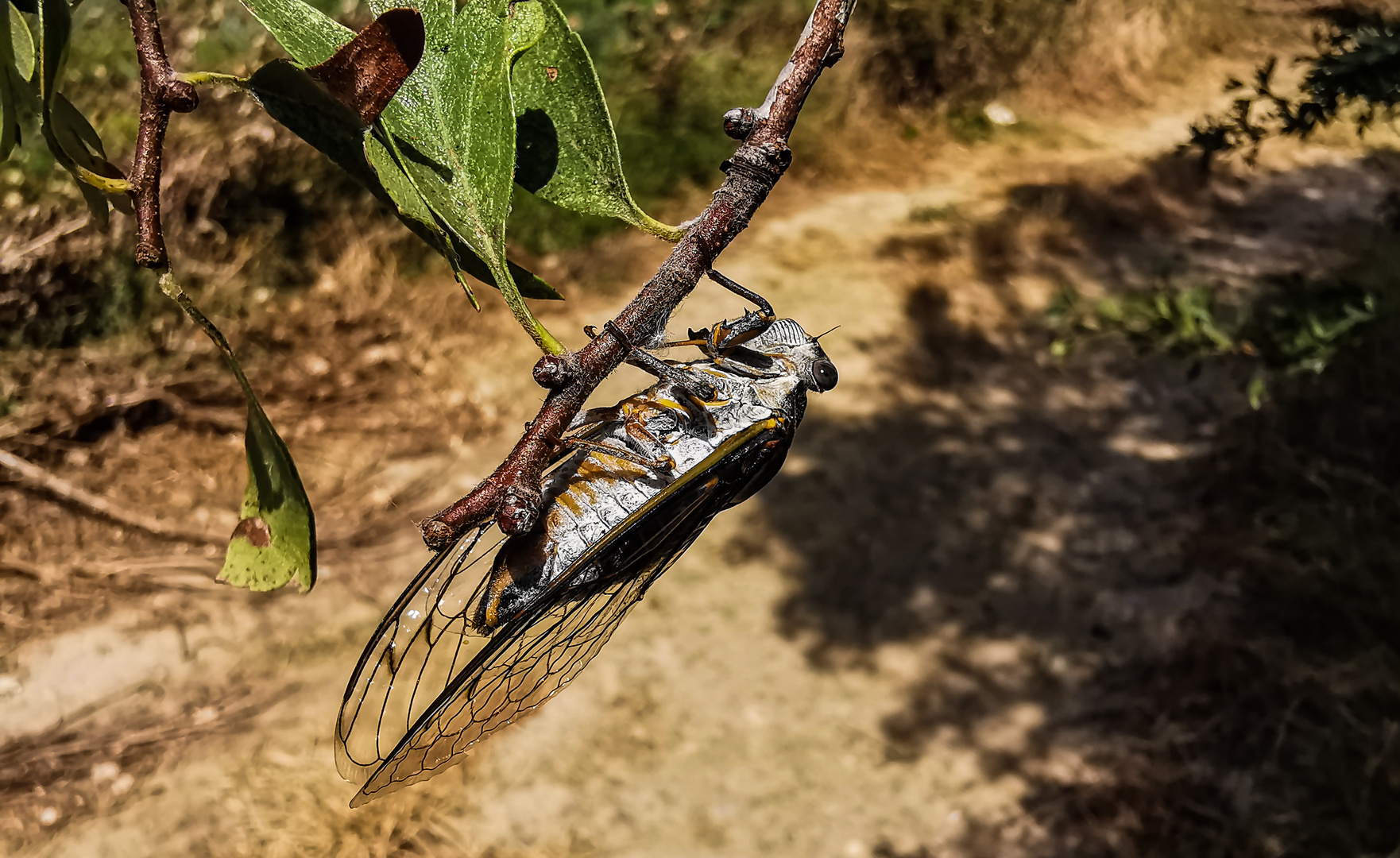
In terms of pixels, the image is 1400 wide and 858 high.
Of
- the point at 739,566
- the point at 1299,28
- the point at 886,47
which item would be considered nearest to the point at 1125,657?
the point at 739,566

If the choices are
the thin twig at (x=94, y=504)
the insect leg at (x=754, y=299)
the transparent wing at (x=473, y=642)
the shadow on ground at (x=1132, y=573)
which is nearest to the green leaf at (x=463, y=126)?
the transparent wing at (x=473, y=642)

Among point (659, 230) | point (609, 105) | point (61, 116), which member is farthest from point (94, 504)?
point (659, 230)

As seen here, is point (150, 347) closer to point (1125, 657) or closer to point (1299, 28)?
point (1125, 657)

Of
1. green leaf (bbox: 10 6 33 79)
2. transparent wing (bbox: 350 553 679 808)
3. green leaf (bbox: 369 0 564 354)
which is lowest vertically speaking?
transparent wing (bbox: 350 553 679 808)

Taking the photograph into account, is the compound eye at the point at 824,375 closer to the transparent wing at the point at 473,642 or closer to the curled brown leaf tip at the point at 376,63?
the transparent wing at the point at 473,642

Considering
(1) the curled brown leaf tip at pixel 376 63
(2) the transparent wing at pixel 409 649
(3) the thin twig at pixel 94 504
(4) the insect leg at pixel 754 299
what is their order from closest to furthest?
(1) the curled brown leaf tip at pixel 376 63 < (2) the transparent wing at pixel 409 649 < (4) the insect leg at pixel 754 299 < (3) the thin twig at pixel 94 504

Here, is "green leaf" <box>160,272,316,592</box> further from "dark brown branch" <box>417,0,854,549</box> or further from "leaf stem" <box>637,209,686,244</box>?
"leaf stem" <box>637,209,686,244</box>

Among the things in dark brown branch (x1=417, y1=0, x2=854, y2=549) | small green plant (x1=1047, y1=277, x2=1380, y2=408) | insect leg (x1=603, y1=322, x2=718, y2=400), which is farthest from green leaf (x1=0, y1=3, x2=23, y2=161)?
small green plant (x1=1047, y1=277, x2=1380, y2=408)
